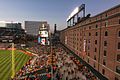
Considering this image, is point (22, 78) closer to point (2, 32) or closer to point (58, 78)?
point (58, 78)

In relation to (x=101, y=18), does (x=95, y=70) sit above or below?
below

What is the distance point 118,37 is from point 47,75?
17.5 meters

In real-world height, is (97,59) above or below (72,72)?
above

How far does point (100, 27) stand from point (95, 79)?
14.2 metres

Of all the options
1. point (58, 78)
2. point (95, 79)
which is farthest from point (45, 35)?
point (95, 79)

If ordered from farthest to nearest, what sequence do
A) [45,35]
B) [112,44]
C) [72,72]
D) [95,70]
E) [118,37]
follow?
[45,35]
[95,70]
[72,72]
[112,44]
[118,37]

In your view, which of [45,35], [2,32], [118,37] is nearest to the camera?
[118,37]

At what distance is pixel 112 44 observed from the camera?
121ft

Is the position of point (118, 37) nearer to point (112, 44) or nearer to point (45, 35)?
point (112, 44)

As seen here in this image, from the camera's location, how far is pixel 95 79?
37.8 m

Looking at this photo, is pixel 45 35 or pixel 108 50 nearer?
pixel 108 50

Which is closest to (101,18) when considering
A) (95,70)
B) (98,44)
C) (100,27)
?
(100,27)

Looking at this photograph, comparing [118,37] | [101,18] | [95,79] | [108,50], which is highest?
[101,18]

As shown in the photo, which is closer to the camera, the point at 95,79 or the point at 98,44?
the point at 95,79
